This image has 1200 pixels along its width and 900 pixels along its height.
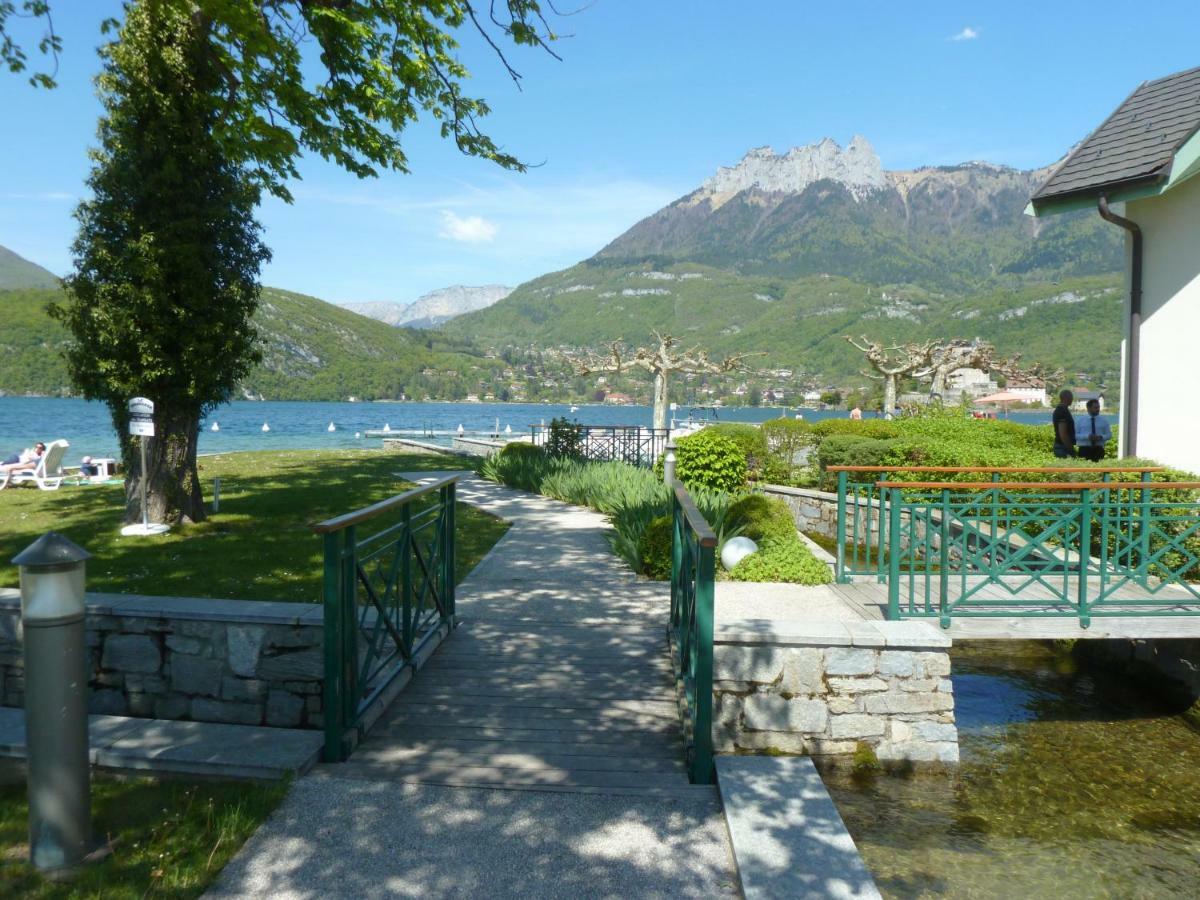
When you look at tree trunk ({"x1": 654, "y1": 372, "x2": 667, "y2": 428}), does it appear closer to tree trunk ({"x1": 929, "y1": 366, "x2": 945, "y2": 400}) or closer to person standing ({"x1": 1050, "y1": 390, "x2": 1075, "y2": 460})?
tree trunk ({"x1": 929, "y1": 366, "x2": 945, "y2": 400})

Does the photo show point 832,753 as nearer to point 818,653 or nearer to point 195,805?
point 818,653

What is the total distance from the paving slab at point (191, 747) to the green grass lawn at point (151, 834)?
9 centimetres

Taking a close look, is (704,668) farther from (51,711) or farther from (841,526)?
(841,526)

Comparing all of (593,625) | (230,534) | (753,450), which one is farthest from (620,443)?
(593,625)

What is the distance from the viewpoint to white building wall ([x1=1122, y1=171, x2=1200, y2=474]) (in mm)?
9727

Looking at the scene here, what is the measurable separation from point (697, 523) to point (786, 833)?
1726 millimetres

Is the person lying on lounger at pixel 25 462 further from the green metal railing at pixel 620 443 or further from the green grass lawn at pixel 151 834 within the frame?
the green grass lawn at pixel 151 834

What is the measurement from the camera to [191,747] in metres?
4.39

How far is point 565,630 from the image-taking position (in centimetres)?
679

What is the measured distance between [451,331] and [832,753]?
197739 millimetres

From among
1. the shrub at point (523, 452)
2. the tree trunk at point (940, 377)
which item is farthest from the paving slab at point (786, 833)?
the tree trunk at point (940, 377)

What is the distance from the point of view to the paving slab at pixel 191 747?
4199mm

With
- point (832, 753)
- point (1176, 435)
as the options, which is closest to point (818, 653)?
point (832, 753)

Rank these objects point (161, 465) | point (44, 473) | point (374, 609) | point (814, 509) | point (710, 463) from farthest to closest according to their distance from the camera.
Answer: point (44, 473), point (710, 463), point (814, 509), point (161, 465), point (374, 609)
